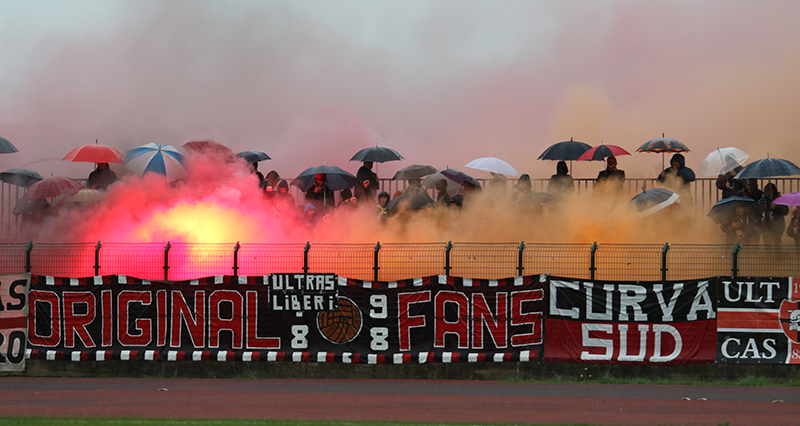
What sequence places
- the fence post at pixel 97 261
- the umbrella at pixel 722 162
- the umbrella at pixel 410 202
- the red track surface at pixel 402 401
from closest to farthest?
the red track surface at pixel 402 401, the fence post at pixel 97 261, the umbrella at pixel 410 202, the umbrella at pixel 722 162

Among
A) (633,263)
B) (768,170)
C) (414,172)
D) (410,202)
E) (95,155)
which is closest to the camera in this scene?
(633,263)

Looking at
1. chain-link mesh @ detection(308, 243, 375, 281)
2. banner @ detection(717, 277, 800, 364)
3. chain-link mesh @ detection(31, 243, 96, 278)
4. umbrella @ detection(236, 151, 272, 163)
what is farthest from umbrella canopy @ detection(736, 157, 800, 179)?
chain-link mesh @ detection(31, 243, 96, 278)

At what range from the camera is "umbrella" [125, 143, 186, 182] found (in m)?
19.4

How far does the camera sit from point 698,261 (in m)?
15.3

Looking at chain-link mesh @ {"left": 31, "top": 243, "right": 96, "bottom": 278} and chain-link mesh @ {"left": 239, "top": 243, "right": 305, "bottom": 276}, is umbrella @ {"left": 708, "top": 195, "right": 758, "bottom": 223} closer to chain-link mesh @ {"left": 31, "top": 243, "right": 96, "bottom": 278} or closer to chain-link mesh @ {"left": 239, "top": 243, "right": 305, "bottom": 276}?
chain-link mesh @ {"left": 239, "top": 243, "right": 305, "bottom": 276}

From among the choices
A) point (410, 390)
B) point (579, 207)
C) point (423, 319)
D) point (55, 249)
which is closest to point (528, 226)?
point (579, 207)

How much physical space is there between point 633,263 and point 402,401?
482 cm

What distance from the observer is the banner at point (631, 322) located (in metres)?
15.1

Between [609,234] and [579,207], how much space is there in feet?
3.13

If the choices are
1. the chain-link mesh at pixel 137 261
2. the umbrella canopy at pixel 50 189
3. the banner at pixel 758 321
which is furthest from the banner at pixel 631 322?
the umbrella canopy at pixel 50 189

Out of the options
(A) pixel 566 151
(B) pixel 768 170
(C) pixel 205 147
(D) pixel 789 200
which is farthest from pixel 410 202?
(D) pixel 789 200

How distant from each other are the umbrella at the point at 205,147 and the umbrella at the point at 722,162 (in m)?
10.5

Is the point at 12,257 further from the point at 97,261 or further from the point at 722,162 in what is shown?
the point at 722,162

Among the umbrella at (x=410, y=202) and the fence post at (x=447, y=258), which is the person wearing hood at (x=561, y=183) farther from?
the fence post at (x=447, y=258)
